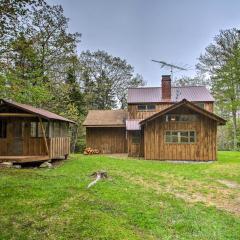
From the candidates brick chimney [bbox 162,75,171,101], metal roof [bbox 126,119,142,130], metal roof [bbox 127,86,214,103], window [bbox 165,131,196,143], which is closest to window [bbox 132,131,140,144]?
metal roof [bbox 126,119,142,130]

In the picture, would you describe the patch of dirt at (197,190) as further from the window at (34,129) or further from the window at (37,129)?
the window at (34,129)

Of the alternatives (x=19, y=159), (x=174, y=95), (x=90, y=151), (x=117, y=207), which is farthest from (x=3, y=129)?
(x=174, y=95)

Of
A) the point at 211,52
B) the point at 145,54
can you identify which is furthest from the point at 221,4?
the point at 145,54

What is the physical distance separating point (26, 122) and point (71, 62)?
1229 centimetres

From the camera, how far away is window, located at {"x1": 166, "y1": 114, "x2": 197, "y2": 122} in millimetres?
20797

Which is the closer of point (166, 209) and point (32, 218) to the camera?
point (32, 218)

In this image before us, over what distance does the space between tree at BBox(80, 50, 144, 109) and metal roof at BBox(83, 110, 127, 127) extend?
9433 millimetres

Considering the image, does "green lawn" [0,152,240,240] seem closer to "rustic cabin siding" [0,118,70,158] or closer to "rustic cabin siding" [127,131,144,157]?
"rustic cabin siding" [0,118,70,158]

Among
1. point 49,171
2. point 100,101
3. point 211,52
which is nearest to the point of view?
point 49,171

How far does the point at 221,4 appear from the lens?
16266 millimetres

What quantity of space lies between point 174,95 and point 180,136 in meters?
8.28

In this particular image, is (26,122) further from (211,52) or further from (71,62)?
(211,52)

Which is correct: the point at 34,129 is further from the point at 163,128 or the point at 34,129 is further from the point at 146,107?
the point at 146,107

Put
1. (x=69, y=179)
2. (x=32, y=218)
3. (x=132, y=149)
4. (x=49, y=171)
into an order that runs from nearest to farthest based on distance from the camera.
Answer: (x=32, y=218) → (x=69, y=179) → (x=49, y=171) → (x=132, y=149)
